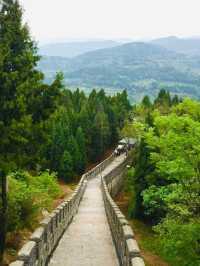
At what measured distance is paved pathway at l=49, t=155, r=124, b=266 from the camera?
1745 centimetres

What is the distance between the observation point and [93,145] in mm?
97562

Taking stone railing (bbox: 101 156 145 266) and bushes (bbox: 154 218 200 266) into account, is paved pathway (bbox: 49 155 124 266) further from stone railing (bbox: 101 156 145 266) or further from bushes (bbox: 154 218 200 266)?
bushes (bbox: 154 218 200 266)

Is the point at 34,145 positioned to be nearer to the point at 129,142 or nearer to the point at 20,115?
the point at 20,115

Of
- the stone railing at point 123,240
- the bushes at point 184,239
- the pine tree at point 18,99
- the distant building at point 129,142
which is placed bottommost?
the distant building at point 129,142

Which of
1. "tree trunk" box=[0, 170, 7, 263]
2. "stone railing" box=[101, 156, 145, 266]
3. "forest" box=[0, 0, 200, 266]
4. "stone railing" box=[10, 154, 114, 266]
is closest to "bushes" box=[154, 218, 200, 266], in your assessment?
"forest" box=[0, 0, 200, 266]

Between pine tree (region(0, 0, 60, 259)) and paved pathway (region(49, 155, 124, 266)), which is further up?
pine tree (region(0, 0, 60, 259))

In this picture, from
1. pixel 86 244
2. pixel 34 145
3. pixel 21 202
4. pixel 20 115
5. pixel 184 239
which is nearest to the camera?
pixel 20 115

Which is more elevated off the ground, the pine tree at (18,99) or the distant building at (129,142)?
the pine tree at (18,99)

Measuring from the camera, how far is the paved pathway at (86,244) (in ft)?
57.3

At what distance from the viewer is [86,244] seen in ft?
68.2

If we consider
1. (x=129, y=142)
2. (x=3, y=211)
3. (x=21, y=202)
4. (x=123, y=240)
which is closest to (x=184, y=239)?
(x=123, y=240)

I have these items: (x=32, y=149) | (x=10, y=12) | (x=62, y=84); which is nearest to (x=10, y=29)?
(x=10, y=12)

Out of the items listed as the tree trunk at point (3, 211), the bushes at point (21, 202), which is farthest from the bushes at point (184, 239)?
the tree trunk at point (3, 211)

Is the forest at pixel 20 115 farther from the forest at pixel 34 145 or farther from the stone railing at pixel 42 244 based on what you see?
the stone railing at pixel 42 244
